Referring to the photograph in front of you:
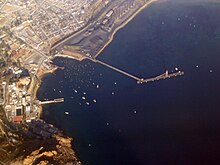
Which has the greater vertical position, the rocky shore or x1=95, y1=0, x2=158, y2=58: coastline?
x1=95, y1=0, x2=158, y2=58: coastline

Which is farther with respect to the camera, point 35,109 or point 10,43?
point 10,43

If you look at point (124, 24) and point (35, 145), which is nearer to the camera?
point (35, 145)

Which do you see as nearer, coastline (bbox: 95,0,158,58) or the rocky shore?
the rocky shore

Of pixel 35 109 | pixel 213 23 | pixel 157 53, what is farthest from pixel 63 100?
pixel 213 23

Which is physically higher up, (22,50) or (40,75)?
(22,50)

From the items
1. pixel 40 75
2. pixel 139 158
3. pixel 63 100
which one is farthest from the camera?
pixel 40 75

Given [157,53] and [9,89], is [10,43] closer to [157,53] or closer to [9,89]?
[9,89]

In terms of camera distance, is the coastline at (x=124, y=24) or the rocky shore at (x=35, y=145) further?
the coastline at (x=124, y=24)

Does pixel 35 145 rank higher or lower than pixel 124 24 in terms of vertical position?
lower

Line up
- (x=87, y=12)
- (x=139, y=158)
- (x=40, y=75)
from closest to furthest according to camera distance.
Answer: (x=139, y=158) < (x=40, y=75) < (x=87, y=12)

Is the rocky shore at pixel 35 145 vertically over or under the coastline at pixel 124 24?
under

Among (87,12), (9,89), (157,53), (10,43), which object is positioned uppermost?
(87,12)
